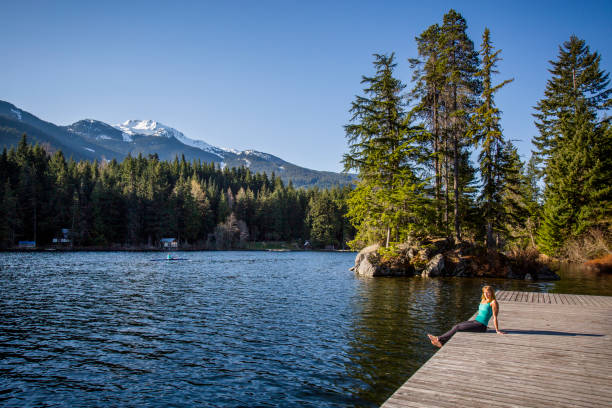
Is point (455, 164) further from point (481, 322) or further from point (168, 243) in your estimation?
point (168, 243)

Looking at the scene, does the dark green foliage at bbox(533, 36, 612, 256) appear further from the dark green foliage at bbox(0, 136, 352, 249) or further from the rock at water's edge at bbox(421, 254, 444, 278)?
the dark green foliage at bbox(0, 136, 352, 249)

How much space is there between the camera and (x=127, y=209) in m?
99.3

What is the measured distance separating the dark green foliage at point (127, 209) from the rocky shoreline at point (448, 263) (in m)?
74.4

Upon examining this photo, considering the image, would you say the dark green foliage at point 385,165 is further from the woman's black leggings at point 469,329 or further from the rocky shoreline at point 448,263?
the woman's black leggings at point 469,329

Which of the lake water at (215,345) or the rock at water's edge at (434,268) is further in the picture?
the rock at water's edge at (434,268)

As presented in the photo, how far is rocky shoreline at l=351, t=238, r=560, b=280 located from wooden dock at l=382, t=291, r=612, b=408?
21.8m

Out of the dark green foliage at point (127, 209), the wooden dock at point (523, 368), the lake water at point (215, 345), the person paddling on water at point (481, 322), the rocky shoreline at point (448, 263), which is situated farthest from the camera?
the dark green foliage at point (127, 209)

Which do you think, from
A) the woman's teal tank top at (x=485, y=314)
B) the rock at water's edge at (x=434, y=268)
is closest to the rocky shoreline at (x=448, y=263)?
the rock at water's edge at (x=434, y=268)

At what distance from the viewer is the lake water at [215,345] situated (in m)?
8.59

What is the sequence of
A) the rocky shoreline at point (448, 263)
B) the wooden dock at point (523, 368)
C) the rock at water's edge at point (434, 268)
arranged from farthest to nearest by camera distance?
the rock at water's edge at point (434, 268) < the rocky shoreline at point (448, 263) < the wooden dock at point (523, 368)

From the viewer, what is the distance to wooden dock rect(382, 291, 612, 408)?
5812mm

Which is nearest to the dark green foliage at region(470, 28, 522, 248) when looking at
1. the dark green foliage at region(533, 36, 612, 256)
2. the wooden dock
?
the dark green foliage at region(533, 36, 612, 256)

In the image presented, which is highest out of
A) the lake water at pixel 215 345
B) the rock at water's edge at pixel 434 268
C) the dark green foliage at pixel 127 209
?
the dark green foliage at pixel 127 209

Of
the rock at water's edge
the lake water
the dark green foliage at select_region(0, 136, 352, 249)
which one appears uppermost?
the dark green foliage at select_region(0, 136, 352, 249)
